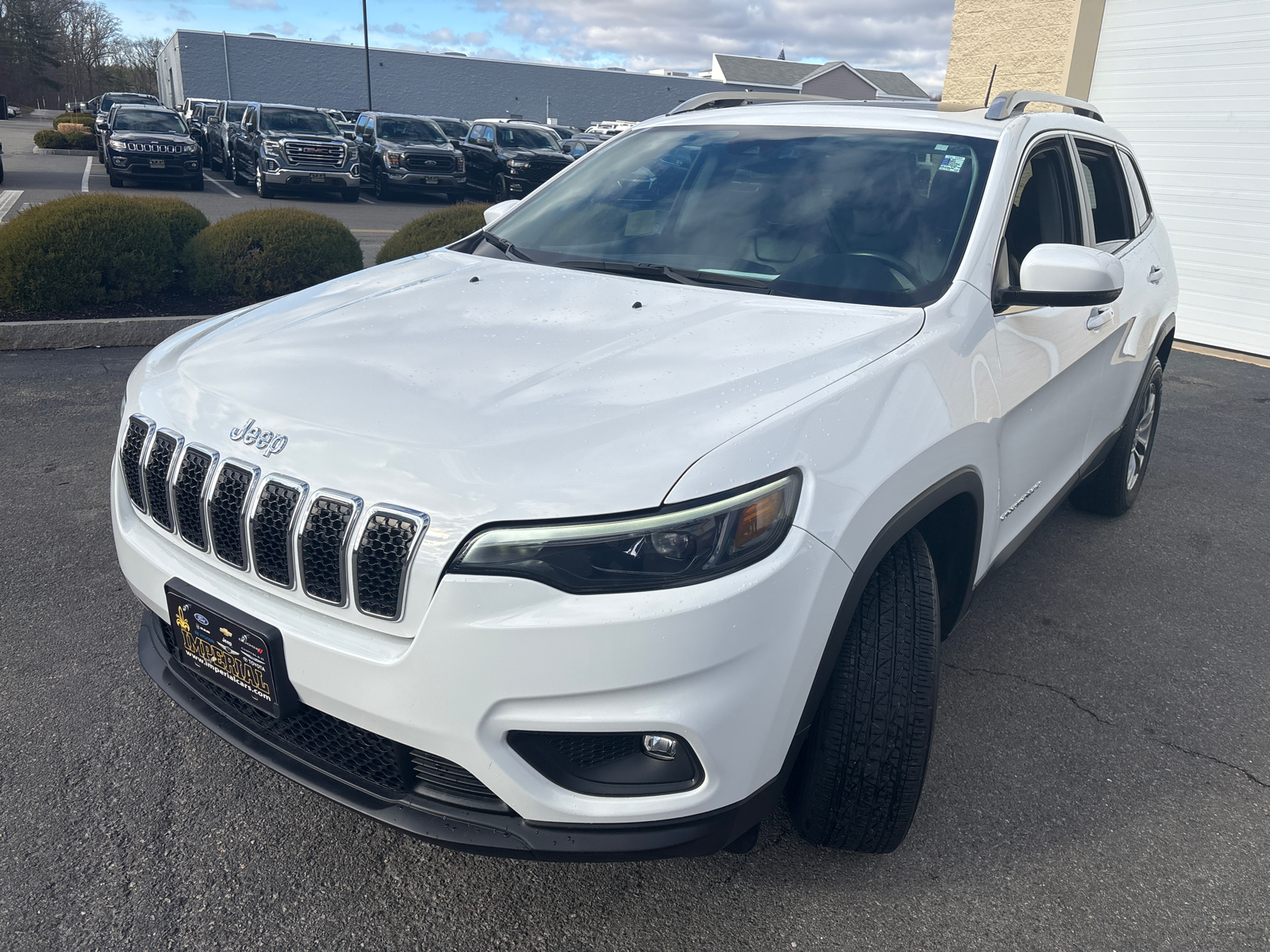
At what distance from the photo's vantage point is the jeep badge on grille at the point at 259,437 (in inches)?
76.9

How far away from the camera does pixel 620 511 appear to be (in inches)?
67.6

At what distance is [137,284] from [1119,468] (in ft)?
23.9

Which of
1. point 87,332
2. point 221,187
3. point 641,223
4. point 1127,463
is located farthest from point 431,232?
point 221,187

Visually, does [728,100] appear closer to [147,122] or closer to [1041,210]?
[1041,210]

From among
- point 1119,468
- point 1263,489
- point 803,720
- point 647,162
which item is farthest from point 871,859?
point 1263,489

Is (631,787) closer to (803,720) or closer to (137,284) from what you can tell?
(803,720)

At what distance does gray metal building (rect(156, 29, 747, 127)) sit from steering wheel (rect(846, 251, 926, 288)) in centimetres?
5040

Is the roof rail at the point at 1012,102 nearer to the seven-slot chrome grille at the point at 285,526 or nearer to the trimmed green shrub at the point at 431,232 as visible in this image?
the seven-slot chrome grille at the point at 285,526

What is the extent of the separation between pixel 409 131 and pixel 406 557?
2189 cm

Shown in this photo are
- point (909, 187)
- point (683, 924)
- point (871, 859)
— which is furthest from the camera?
point (909, 187)

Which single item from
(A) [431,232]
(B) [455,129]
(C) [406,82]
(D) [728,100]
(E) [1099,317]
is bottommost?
(A) [431,232]

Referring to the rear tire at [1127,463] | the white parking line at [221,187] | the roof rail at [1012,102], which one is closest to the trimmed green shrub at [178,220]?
the roof rail at [1012,102]

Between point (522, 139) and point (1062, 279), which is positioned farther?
point (522, 139)

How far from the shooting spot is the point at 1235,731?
3047 mm
